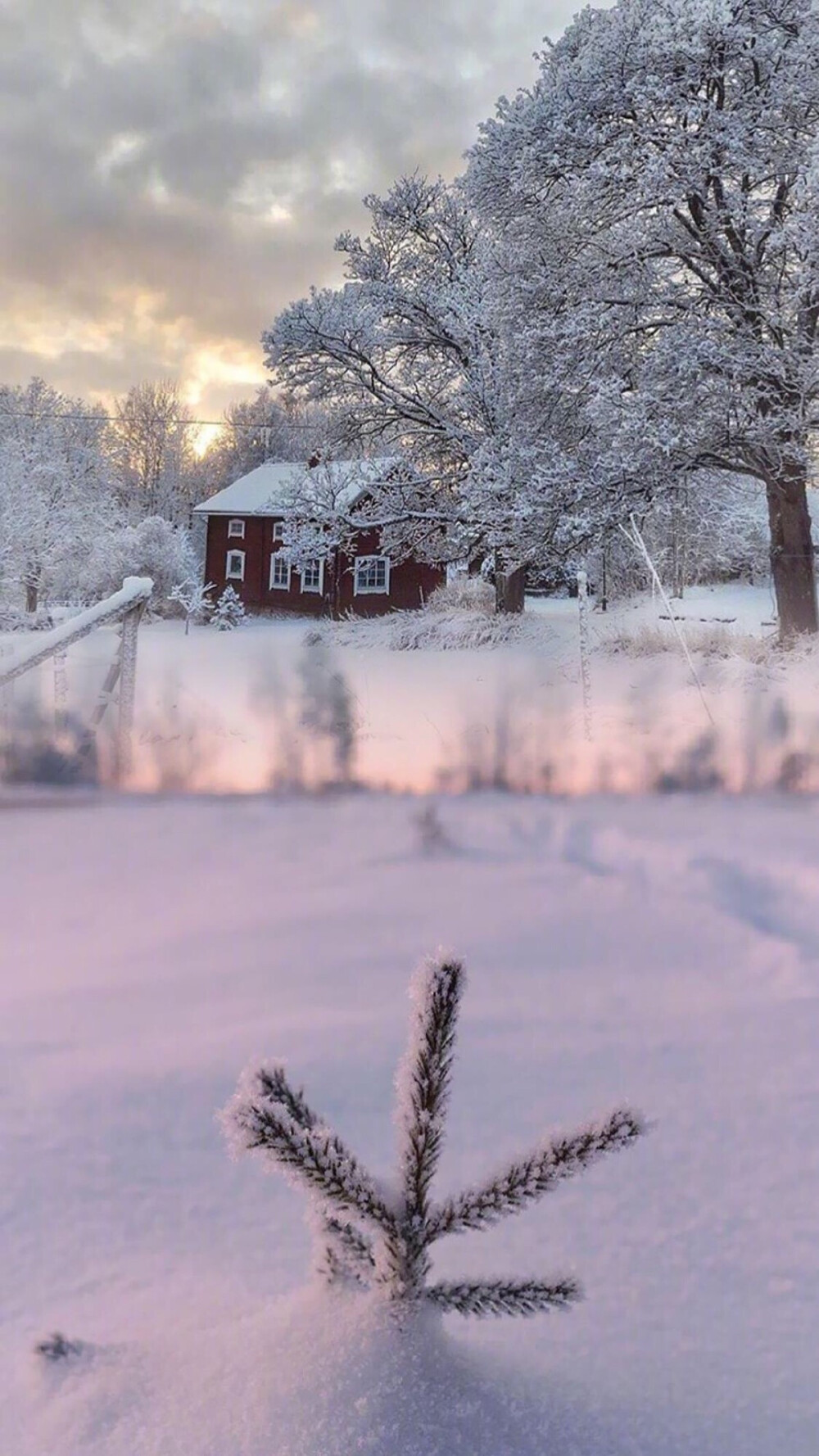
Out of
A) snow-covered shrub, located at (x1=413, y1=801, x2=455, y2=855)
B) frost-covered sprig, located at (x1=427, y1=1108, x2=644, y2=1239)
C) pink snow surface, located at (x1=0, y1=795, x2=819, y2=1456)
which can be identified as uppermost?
frost-covered sprig, located at (x1=427, y1=1108, x2=644, y2=1239)

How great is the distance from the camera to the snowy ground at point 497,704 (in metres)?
3.63

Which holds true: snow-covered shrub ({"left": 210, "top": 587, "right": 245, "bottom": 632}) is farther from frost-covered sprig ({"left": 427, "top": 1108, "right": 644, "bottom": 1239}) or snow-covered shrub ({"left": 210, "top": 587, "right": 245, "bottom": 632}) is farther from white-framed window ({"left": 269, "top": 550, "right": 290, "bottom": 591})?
frost-covered sprig ({"left": 427, "top": 1108, "right": 644, "bottom": 1239})

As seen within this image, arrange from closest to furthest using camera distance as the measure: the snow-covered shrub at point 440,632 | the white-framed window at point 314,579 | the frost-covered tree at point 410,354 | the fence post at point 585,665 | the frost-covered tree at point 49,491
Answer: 1. the fence post at point 585,665
2. the snow-covered shrub at point 440,632
3. the frost-covered tree at point 49,491
4. the frost-covered tree at point 410,354
5. the white-framed window at point 314,579

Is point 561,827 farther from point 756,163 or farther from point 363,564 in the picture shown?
point 363,564

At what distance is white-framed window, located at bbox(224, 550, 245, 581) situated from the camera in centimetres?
1105

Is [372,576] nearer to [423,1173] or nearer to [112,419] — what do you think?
[112,419]

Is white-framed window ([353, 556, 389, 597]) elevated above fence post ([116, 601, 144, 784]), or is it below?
above

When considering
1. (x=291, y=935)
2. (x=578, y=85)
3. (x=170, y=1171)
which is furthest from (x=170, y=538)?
(x=170, y=1171)

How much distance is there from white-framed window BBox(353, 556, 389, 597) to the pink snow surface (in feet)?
21.8

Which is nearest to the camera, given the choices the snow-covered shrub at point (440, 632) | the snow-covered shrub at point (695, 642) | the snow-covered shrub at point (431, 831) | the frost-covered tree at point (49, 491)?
the snow-covered shrub at point (431, 831)

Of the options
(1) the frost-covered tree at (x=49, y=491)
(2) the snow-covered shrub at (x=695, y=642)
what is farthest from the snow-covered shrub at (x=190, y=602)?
(2) the snow-covered shrub at (x=695, y=642)

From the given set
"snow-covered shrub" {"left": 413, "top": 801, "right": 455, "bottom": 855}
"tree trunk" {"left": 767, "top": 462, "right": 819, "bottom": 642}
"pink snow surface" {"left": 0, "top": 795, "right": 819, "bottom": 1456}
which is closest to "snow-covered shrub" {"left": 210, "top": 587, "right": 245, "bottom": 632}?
"tree trunk" {"left": 767, "top": 462, "right": 819, "bottom": 642}

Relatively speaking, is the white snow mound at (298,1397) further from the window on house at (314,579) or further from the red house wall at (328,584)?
the window on house at (314,579)

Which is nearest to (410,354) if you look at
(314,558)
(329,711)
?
(314,558)
